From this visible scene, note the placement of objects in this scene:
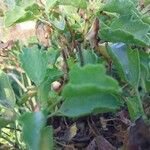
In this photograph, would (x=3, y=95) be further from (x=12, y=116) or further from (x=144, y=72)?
(x=144, y=72)

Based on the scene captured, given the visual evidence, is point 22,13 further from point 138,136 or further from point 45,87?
point 138,136

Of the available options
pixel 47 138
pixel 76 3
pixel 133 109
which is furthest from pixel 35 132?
pixel 76 3

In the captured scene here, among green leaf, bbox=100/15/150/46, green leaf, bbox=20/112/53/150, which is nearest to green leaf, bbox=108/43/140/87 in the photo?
green leaf, bbox=100/15/150/46

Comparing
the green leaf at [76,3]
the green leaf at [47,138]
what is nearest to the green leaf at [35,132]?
the green leaf at [47,138]

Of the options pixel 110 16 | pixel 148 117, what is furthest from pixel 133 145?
pixel 110 16

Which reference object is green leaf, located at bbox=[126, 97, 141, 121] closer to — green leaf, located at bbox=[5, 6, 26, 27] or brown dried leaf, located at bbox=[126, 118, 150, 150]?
brown dried leaf, located at bbox=[126, 118, 150, 150]

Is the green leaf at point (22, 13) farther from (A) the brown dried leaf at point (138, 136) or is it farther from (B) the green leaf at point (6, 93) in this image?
(A) the brown dried leaf at point (138, 136)

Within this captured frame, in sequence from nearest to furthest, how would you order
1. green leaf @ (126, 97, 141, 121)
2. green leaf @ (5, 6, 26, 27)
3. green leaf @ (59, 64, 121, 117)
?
green leaf @ (59, 64, 121, 117), green leaf @ (126, 97, 141, 121), green leaf @ (5, 6, 26, 27)
